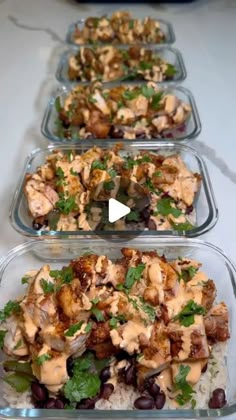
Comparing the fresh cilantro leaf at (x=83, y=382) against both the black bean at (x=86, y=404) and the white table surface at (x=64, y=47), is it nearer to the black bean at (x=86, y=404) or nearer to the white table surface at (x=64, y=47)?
the black bean at (x=86, y=404)

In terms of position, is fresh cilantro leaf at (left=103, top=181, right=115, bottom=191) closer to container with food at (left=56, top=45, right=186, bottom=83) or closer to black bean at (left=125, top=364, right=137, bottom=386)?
black bean at (left=125, top=364, right=137, bottom=386)

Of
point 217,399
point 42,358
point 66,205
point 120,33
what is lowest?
point 217,399

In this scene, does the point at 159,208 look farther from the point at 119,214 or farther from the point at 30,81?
the point at 30,81

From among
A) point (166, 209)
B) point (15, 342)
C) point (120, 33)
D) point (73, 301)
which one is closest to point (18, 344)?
point (15, 342)

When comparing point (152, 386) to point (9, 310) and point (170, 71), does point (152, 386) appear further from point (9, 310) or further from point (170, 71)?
point (170, 71)

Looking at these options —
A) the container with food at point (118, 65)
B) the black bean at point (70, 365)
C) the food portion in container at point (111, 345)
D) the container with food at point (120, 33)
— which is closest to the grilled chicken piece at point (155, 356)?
the food portion in container at point (111, 345)

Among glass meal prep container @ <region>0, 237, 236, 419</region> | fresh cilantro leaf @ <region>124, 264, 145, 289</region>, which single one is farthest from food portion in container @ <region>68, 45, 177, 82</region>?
fresh cilantro leaf @ <region>124, 264, 145, 289</region>
